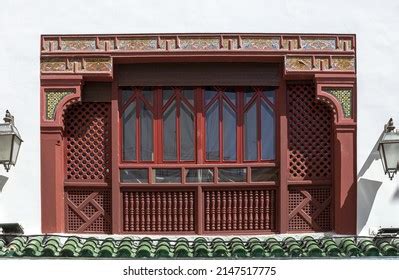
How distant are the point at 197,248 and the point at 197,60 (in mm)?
2735

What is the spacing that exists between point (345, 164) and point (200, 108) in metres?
1.93

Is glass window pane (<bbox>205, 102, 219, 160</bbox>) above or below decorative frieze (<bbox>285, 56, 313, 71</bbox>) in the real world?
below

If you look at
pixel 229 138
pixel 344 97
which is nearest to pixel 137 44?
pixel 229 138

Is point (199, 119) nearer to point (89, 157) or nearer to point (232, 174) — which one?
point (232, 174)

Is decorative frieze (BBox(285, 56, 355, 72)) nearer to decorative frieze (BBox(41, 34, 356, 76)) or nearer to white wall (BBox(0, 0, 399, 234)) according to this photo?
decorative frieze (BBox(41, 34, 356, 76))

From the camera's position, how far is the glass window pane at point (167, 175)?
33.8 feet

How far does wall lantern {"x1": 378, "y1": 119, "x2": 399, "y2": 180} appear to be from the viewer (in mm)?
9648

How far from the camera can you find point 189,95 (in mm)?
10367

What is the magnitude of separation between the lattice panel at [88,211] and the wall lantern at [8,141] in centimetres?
97

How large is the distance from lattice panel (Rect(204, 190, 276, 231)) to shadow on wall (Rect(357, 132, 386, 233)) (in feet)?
3.48

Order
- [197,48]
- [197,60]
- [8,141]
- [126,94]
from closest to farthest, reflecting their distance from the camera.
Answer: [8,141] < [197,48] < [197,60] < [126,94]

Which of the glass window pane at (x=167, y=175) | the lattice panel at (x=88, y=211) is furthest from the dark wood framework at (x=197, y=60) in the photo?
the glass window pane at (x=167, y=175)

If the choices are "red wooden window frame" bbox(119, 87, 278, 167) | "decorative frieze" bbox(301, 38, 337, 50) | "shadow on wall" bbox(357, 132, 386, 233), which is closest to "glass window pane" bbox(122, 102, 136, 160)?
"red wooden window frame" bbox(119, 87, 278, 167)

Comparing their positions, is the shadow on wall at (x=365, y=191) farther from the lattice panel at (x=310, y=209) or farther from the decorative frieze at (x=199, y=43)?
the decorative frieze at (x=199, y=43)
